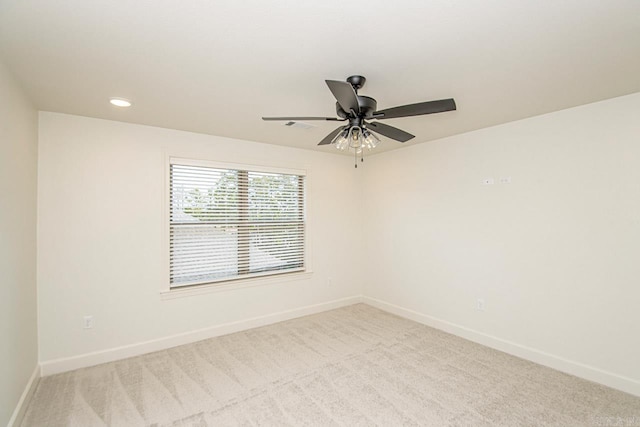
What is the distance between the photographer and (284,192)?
438 cm

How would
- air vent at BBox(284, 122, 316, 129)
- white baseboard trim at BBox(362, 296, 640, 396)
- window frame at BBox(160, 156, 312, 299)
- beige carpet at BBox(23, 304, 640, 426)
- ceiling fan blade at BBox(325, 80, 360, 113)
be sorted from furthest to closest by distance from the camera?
window frame at BBox(160, 156, 312, 299) → air vent at BBox(284, 122, 316, 129) → white baseboard trim at BBox(362, 296, 640, 396) → beige carpet at BBox(23, 304, 640, 426) → ceiling fan blade at BBox(325, 80, 360, 113)

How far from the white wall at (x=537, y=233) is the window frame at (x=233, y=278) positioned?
1.44 m

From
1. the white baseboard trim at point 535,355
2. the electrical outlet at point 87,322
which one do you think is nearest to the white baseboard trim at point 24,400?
the electrical outlet at point 87,322

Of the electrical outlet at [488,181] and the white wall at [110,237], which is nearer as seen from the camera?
the white wall at [110,237]

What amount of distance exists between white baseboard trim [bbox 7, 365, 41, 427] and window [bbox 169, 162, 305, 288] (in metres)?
1.30

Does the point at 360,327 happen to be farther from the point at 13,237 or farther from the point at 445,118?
the point at 13,237

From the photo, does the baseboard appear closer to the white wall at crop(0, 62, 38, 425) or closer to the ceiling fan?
the white wall at crop(0, 62, 38, 425)

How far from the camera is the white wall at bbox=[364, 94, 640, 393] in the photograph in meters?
2.58

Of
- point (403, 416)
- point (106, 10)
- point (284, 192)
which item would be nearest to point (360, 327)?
point (403, 416)

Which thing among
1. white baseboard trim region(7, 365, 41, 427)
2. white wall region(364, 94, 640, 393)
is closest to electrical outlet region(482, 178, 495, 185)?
white wall region(364, 94, 640, 393)

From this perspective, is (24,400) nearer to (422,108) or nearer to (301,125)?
(301,125)

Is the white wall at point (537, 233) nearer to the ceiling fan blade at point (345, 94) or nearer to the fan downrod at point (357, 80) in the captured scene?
the fan downrod at point (357, 80)

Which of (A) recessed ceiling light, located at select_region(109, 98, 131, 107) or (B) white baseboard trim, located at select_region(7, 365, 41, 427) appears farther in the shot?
(A) recessed ceiling light, located at select_region(109, 98, 131, 107)

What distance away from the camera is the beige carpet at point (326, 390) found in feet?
7.23
